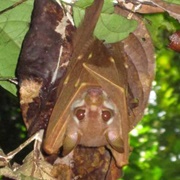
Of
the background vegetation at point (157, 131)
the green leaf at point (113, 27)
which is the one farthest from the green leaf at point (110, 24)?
the background vegetation at point (157, 131)

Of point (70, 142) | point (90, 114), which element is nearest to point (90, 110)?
point (90, 114)

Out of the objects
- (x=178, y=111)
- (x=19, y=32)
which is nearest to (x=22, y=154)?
(x=19, y=32)

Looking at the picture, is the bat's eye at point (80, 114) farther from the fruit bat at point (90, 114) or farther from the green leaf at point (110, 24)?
the green leaf at point (110, 24)

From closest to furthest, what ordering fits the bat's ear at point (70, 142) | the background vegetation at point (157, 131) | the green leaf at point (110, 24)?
the bat's ear at point (70, 142)
the green leaf at point (110, 24)
the background vegetation at point (157, 131)

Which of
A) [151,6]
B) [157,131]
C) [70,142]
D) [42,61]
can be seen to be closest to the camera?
[70,142]

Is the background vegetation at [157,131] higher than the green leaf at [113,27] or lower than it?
lower

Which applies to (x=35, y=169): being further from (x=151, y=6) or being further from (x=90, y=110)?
(x=151, y=6)

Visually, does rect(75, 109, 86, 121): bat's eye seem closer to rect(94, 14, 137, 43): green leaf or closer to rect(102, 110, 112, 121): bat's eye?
rect(102, 110, 112, 121): bat's eye
